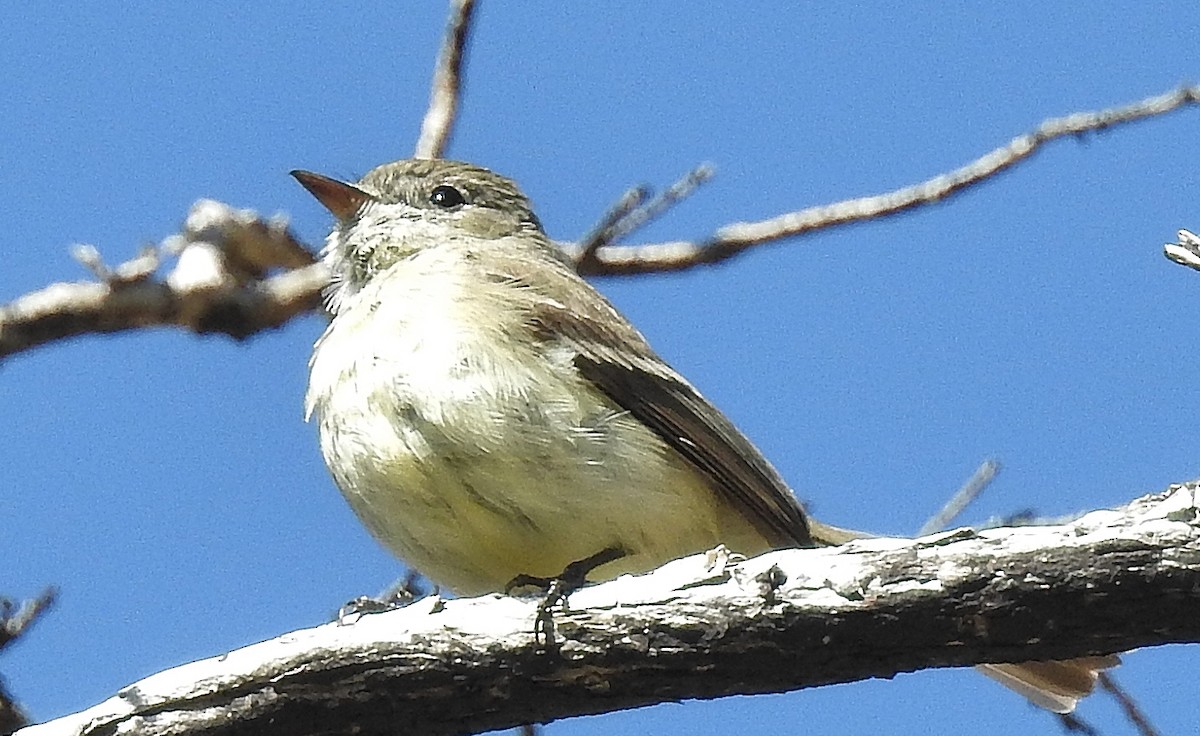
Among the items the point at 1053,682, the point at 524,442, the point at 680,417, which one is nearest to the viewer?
the point at 524,442

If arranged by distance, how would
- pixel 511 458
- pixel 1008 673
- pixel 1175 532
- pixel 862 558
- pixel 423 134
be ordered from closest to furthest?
pixel 1175 532 → pixel 862 558 → pixel 511 458 → pixel 1008 673 → pixel 423 134

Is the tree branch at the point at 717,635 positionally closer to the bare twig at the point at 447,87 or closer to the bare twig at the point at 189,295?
the bare twig at the point at 189,295

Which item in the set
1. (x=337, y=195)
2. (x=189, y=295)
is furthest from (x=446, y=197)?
(x=189, y=295)

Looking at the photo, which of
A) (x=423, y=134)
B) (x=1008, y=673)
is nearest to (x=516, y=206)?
(x=423, y=134)

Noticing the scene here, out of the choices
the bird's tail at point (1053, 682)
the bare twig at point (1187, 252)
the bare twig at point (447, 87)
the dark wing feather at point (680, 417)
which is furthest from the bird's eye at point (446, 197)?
the bare twig at point (1187, 252)

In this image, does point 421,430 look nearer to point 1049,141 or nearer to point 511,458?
point 511,458

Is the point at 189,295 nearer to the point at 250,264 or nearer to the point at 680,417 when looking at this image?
the point at 250,264
